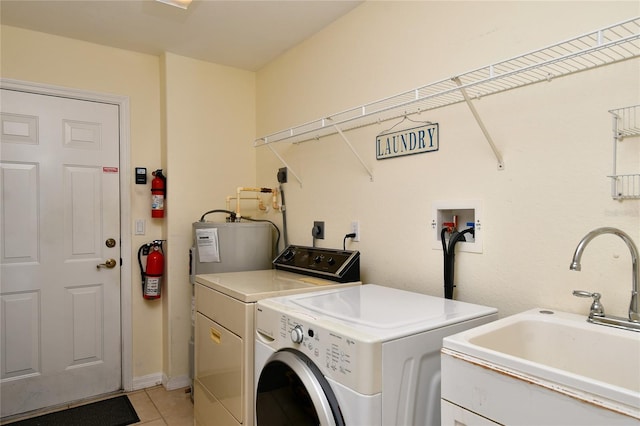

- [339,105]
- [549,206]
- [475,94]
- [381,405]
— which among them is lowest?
[381,405]

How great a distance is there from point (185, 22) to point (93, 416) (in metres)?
2.59

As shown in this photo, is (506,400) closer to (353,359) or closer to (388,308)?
(353,359)

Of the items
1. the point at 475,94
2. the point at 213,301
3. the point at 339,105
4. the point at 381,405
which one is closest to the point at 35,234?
the point at 213,301

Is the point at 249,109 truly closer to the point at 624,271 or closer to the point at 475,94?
the point at 475,94

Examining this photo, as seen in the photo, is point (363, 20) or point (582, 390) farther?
point (363, 20)

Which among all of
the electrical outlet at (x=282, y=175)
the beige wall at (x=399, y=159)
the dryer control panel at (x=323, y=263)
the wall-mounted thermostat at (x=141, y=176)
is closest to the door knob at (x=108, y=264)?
the beige wall at (x=399, y=159)

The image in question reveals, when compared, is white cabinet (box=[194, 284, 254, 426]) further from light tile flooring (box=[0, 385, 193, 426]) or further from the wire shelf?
the wire shelf

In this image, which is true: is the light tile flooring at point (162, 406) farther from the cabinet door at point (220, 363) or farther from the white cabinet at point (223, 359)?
the cabinet door at point (220, 363)

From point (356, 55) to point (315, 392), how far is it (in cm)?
183

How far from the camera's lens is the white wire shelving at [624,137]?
1.19 m

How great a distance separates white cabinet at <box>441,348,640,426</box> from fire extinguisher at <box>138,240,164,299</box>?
2365 mm

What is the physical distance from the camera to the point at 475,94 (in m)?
1.61

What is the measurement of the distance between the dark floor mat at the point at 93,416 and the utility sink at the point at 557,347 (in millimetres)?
2284

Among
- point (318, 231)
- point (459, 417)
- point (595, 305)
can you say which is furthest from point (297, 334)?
point (318, 231)
